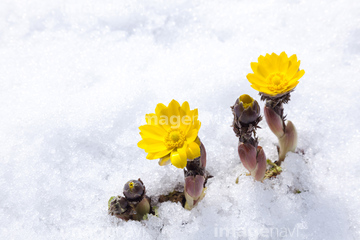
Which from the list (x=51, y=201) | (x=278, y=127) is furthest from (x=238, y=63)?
(x=51, y=201)

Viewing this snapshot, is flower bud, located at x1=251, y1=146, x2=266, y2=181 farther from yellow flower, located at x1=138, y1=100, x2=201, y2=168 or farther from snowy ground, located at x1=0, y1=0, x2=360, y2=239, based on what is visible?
yellow flower, located at x1=138, y1=100, x2=201, y2=168

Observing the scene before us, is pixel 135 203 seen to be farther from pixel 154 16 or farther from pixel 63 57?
pixel 154 16

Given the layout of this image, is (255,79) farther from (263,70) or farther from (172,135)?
(172,135)

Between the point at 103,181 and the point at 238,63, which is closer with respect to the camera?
the point at 103,181

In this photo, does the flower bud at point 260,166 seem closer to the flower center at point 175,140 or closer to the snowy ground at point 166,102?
the snowy ground at point 166,102

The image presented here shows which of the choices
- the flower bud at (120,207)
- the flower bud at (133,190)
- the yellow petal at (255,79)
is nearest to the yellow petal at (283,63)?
the yellow petal at (255,79)

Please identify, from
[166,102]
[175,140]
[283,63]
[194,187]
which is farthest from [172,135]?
[166,102]
